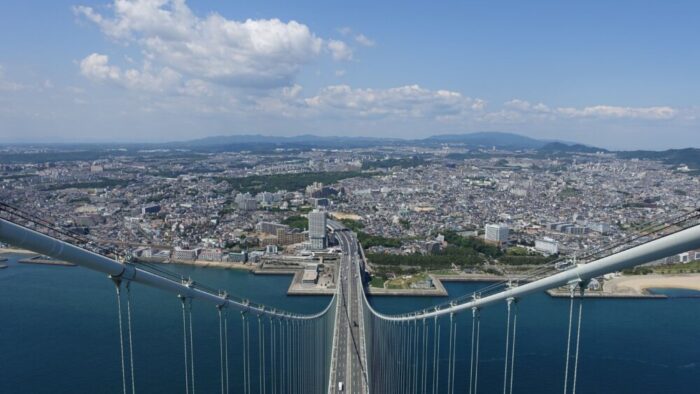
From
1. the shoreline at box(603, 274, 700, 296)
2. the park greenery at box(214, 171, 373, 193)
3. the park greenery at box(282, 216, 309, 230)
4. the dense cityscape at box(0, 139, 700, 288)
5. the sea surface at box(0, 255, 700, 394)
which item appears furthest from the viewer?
the park greenery at box(214, 171, 373, 193)

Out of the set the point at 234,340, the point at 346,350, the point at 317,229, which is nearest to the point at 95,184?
the point at 317,229

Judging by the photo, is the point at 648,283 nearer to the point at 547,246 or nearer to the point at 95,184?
the point at 547,246

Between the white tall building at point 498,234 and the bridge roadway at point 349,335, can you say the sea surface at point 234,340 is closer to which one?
the bridge roadway at point 349,335

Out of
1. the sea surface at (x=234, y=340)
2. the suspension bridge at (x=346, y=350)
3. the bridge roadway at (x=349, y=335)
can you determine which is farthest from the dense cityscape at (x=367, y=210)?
the suspension bridge at (x=346, y=350)

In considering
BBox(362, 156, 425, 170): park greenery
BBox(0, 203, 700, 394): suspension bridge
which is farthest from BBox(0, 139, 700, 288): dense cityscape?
BBox(362, 156, 425, 170): park greenery

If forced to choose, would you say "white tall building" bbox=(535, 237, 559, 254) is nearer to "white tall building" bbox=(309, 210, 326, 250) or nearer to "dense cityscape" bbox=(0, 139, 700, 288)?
"dense cityscape" bbox=(0, 139, 700, 288)

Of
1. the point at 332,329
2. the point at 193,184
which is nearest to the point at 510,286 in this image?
the point at 332,329
